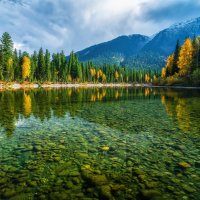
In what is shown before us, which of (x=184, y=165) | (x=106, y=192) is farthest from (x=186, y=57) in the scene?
(x=106, y=192)

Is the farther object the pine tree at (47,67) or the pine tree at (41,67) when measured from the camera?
the pine tree at (47,67)

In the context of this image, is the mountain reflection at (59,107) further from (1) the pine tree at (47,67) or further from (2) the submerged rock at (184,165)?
(1) the pine tree at (47,67)

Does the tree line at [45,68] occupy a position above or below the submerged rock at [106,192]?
above

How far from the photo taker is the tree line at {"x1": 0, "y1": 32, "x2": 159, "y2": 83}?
252 feet

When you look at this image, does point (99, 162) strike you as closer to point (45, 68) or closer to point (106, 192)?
point (106, 192)

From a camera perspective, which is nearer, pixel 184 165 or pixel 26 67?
pixel 184 165

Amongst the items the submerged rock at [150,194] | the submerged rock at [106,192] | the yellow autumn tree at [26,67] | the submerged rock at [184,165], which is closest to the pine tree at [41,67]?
the yellow autumn tree at [26,67]

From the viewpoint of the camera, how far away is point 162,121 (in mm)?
16438

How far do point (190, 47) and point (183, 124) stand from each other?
73.7 metres

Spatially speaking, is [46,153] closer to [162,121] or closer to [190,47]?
[162,121]

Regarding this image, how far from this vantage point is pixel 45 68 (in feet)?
355

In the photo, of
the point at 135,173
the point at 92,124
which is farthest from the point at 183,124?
the point at 135,173

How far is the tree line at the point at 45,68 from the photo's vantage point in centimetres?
7669

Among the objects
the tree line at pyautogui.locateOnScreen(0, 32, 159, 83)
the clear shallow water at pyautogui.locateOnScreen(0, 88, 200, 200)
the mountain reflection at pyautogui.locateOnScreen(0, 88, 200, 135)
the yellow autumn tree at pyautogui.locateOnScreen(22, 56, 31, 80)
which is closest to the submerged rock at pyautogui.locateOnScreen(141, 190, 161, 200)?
the clear shallow water at pyautogui.locateOnScreen(0, 88, 200, 200)
